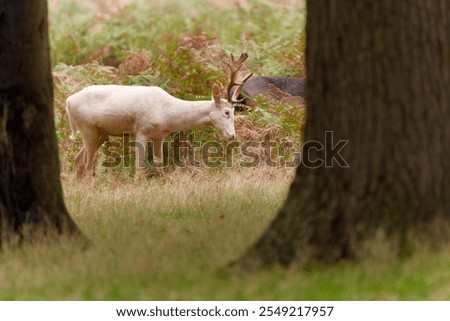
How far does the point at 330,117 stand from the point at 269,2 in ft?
35.9

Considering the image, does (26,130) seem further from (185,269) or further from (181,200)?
(181,200)

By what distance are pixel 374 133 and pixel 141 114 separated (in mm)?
5651

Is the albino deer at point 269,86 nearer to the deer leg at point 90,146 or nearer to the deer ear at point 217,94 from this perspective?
the deer ear at point 217,94

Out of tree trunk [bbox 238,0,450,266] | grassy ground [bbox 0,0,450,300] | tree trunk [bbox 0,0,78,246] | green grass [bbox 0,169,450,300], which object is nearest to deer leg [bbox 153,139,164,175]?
grassy ground [bbox 0,0,450,300]

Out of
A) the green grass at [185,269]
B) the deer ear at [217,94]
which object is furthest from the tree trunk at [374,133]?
the deer ear at [217,94]

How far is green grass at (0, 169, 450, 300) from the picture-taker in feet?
17.6

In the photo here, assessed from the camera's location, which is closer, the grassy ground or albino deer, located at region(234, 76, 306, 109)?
the grassy ground

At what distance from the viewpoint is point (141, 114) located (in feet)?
35.6

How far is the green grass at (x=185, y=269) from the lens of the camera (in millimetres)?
5367

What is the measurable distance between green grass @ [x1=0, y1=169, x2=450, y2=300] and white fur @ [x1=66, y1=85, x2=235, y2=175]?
10.8ft

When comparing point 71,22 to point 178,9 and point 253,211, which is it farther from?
point 253,211

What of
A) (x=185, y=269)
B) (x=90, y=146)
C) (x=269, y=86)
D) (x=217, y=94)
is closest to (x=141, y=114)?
(x=90, y=146)

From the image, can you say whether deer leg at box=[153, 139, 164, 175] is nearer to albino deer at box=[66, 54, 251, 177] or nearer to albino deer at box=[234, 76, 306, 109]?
albino deer at box=[66, 54, 251, 177]

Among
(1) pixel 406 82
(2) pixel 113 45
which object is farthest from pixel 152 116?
(1) pixel 406 82
